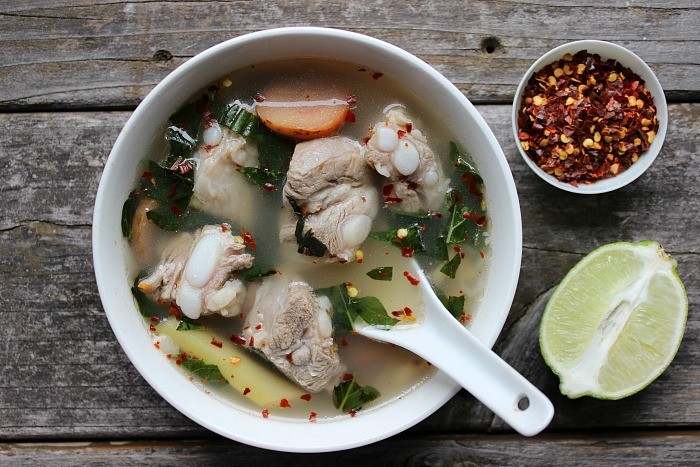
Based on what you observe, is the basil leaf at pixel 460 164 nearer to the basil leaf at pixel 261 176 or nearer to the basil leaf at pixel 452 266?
the basil leaf at pixel 452 266

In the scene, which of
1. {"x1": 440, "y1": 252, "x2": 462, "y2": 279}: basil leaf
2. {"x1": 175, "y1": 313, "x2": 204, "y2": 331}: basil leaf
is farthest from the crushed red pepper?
{"x1": 175, "y1": 313, "x2": 204, "y2": 331}: basil leaf

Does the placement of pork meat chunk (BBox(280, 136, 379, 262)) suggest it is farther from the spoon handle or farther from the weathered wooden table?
the weathered wooden table

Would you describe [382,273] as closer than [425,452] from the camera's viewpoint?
Yes

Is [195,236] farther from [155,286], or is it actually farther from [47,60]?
[47,60]

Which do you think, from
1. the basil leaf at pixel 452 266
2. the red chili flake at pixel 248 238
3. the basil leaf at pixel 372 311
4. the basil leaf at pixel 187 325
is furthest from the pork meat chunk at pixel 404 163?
the basil leaf at pixel 187 325

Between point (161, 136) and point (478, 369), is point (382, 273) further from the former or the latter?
point (161, 136)

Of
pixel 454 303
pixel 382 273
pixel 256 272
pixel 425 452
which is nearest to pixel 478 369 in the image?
pixel 454 303
